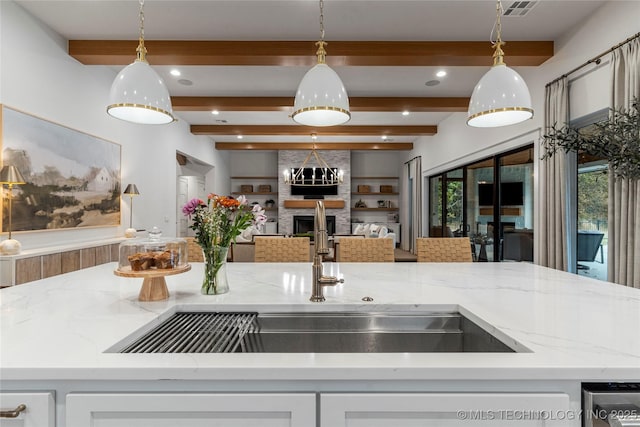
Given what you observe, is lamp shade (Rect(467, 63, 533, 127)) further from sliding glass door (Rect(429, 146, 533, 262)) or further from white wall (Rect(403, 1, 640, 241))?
sliding glass door (Rect(429, 146, 533, 262))

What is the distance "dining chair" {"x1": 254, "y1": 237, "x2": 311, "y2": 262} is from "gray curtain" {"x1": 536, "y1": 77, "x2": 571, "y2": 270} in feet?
7.50

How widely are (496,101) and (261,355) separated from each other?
1486 millimetres

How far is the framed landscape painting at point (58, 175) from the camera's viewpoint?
2607mm

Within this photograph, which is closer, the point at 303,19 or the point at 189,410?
the point at 189,410

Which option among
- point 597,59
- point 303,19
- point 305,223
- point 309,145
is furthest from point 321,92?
point 305,223

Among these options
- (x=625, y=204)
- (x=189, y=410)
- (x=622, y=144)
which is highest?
(x=622, y=144)

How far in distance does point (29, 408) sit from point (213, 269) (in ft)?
2.28

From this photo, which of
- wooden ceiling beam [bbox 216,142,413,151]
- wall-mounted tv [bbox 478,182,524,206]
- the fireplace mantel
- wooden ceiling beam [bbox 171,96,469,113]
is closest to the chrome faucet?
wall-mounted tv [bbox 478,182,524,206]

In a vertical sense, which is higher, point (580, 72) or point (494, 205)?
point (580, 72)

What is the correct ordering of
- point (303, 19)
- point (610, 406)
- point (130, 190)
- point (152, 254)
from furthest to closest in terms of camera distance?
point (130, 190) < point (303, 19) < point (152, 254) < point (610, 406)

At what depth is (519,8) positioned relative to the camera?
2.58 m

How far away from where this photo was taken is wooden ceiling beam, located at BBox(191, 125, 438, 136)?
248 inches

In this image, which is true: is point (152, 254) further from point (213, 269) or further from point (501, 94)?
point (501, 94)

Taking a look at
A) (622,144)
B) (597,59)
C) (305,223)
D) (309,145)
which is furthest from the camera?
(305,223)
